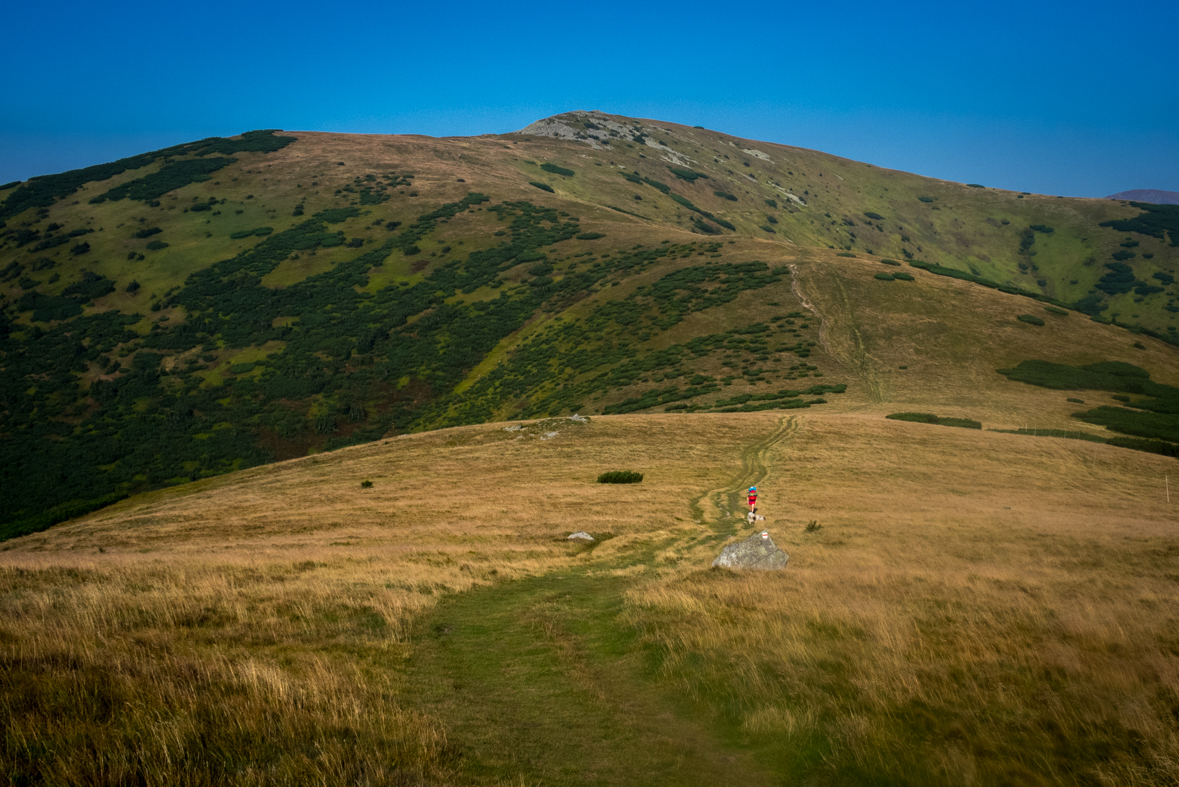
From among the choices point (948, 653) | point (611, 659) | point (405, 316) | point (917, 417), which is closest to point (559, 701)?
point (611, 659)

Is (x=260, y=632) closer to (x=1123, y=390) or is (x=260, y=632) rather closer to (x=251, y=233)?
(x=1123, y=390)

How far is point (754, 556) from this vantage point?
1603 cm

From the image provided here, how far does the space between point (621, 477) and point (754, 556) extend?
18153 millimetres

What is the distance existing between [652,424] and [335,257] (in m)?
88.3

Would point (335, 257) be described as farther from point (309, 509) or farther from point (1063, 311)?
point (1063, 311)

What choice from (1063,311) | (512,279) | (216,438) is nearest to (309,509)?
(216,438)

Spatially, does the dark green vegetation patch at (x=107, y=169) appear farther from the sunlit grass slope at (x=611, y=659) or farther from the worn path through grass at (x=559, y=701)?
the worn path through grass at (x=559, y=701)

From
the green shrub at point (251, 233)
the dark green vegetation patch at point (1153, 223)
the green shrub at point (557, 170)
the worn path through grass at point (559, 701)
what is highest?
the green shrub at point (557, 170)

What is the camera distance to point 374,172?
475ft

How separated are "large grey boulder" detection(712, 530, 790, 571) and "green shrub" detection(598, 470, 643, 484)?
1718 cm

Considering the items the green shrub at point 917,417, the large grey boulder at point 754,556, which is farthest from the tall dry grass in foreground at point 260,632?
the green shrub at point 917,417

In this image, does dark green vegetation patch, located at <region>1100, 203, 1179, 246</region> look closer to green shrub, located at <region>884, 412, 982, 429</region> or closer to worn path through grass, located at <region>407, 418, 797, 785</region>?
green shrub, located at <region>884, 412, 982, 429</region>

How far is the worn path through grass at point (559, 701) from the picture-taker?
21.7 ft

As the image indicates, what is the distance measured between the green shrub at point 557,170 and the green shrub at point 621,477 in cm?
14333
